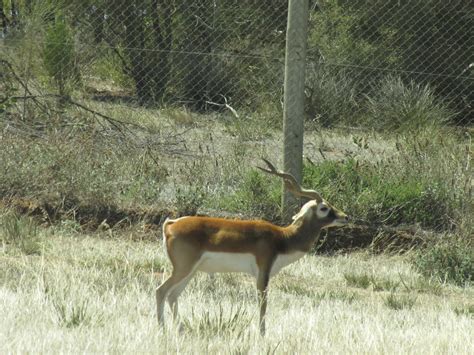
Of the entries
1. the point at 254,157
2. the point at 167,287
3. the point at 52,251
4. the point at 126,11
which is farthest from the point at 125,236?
the point at 126,11

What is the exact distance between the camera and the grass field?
602cm

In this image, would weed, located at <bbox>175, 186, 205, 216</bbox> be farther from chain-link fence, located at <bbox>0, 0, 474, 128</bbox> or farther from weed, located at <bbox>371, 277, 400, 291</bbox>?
chain-link fence, located at <bbox>0, 0, 474, 128</bbox>

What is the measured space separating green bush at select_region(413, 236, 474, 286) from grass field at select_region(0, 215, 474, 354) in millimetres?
189

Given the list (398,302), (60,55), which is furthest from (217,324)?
(60,55)

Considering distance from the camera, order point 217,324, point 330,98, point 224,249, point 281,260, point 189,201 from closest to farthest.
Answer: point 217,324 → point 224,249 → point 281,260 → point 189,201 → point 330,98

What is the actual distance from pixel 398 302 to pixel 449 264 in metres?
Result: 1.61

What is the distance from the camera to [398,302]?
8367 mm

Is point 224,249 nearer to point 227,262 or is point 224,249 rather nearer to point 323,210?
point 227,262

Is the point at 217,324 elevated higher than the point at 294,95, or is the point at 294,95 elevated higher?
the point at 294,95

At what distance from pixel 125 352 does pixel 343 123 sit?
884cm

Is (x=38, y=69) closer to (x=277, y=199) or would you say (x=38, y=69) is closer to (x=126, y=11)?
(x=126, y=11)

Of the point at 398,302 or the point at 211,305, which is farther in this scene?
the point at 398,302

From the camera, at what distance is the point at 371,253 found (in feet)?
34.9

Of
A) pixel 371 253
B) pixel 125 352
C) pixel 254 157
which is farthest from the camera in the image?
pixel 254 157
